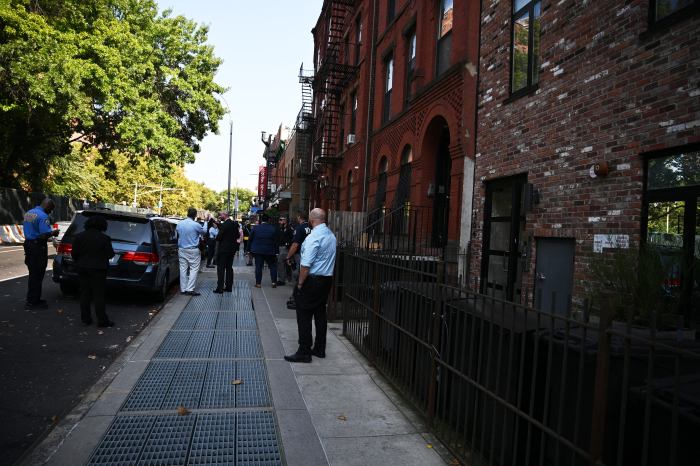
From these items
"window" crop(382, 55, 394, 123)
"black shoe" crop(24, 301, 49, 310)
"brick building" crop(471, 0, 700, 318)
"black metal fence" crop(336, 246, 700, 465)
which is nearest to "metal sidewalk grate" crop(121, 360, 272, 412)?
"black metal fence" crop(336, 246, 700, 465)

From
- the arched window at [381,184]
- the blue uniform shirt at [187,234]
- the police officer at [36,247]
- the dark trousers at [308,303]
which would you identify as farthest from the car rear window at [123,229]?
the arched window at [381,184]

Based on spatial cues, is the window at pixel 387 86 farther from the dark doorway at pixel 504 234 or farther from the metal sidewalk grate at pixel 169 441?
the metal sidewalk grate at pixel 169 441

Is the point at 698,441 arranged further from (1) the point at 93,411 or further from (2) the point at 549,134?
(2) the point at 549,134

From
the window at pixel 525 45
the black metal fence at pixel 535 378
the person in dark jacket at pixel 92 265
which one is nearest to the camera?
the black metal fence at pixel 535 378

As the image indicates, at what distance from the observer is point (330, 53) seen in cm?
2100

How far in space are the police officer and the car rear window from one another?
959 millimetres

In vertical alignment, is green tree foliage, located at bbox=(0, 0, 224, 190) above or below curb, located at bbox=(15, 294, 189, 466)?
above

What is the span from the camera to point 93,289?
7.38 m

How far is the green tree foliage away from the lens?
18.5 metres

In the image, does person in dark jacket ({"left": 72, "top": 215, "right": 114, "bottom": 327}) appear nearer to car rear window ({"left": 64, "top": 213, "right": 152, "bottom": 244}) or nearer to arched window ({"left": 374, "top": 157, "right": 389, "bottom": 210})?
car rear window ({"left": 64, "top": 213, "right": 152, "bottom": 244})

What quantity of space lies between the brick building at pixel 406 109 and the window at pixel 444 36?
0.02 meters

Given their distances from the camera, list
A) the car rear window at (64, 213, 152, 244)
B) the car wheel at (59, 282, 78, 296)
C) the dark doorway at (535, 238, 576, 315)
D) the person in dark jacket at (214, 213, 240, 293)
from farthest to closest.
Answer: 1. the person in dark jacket at (214, 213, 240, 293)
2. the car wheel at (59, 282, 78, 296)
3. the car rear window at (64, 213, 152, 244)
4. the dark doorway at (535, 238, 576, 315)

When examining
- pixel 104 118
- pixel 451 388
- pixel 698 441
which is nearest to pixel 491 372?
pixel 451 388

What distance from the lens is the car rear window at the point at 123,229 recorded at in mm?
9234
